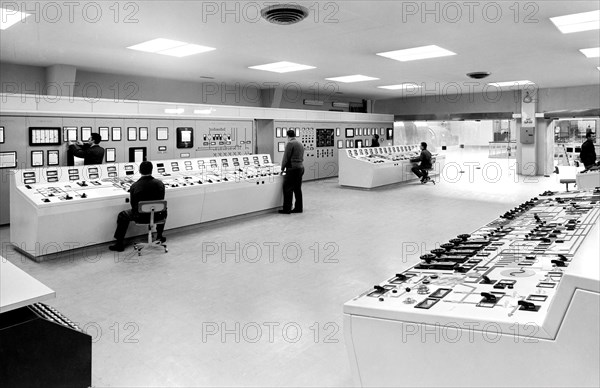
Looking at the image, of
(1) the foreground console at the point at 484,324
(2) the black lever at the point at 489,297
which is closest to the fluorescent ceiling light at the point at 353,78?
(1) the foreground console at the point at 484,324

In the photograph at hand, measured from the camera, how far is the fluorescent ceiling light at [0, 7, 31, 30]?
17.1 feet

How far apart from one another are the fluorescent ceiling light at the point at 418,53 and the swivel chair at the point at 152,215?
15.1 ft

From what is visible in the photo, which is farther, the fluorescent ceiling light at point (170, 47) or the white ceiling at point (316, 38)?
the fluorescent ceiling light at point (170, 47)

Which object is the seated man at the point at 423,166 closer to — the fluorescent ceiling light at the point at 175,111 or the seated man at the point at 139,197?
the fluorescent ceiling light at the point at 175,111

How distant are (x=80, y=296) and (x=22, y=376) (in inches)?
87.3

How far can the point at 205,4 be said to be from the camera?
4.96 metres

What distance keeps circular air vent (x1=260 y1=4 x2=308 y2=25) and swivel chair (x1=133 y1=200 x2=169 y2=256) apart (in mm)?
2653

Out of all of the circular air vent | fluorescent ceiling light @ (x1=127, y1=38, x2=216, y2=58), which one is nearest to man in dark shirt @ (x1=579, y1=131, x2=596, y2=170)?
the circular air vent

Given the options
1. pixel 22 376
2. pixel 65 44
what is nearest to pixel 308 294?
pixel 22 376

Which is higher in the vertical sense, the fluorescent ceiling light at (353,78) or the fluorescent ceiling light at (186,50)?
the fluorescent ceiling light at (353,78)

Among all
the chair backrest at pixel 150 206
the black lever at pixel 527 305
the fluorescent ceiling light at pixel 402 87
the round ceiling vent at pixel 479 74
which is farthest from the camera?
the fluorescent ceiling light at pixel 402 87

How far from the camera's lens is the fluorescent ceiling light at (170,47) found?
693 centimetres

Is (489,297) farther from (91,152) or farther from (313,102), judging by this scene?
(313,102)

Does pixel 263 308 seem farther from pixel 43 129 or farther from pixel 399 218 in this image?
pixel 43 129
